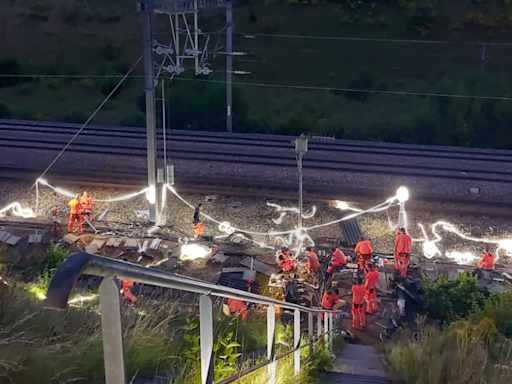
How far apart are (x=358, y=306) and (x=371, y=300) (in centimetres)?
74

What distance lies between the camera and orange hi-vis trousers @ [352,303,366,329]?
9.95m

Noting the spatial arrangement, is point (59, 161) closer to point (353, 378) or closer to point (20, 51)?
point (353, 378)

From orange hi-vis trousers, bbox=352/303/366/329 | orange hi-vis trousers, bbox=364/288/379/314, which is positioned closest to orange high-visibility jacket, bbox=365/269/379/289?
orange hi-vis trousers, bbox=364/288/379/314

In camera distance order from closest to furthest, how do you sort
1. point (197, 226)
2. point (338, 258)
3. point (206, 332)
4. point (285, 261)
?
point (206, 332), point (338, 258), point (285, 261), point (197, 226)

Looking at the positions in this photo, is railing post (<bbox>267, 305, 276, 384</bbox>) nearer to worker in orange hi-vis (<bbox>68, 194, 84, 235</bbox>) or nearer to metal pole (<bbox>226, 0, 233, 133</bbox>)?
worker in orange hi-vis (<bbox>68, 194, 84, 235</bbox>)

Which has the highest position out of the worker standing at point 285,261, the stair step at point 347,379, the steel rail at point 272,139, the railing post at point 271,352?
the steel rail at point 272,139

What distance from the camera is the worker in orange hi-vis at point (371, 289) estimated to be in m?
10.1

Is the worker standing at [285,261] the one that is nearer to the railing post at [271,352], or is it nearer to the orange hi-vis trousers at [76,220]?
the orange hi-vis trousers at [76,220]

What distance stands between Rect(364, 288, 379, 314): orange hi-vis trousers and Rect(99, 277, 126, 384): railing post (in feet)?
28.5

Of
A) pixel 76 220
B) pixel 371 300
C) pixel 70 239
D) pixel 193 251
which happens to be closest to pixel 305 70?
pixel 76 220

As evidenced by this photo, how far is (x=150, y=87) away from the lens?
12.9 m

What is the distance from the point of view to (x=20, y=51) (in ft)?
143

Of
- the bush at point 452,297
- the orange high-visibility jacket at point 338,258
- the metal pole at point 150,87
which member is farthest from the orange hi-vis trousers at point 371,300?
the metal pole at point 150,87

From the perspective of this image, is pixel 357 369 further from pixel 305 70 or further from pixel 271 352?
pixel 305 70
